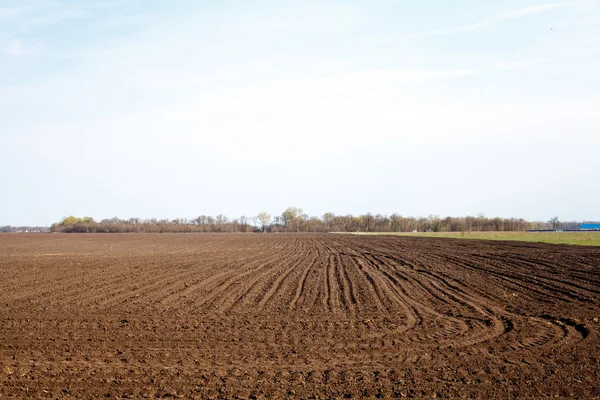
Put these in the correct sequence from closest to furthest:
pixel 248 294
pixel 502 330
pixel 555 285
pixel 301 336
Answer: pixel 301 336 < pixel 502 330 < pixel 248 294 < pixel 555 285

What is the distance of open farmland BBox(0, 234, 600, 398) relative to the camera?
798 centimetres

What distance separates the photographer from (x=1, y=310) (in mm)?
14508

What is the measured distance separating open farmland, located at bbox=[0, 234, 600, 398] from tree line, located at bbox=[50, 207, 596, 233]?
398ft

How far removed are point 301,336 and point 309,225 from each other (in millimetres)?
170137

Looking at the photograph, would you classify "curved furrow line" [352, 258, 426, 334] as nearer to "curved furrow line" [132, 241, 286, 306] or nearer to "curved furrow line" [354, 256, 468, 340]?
"curved furrow line" [354, 256, 468, 340]

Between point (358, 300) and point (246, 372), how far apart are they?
771 cm

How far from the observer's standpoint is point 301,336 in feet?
36.8

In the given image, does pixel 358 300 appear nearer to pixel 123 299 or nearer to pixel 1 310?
pixel 123 299

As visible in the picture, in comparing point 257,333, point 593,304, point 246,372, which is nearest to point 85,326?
point 257,333

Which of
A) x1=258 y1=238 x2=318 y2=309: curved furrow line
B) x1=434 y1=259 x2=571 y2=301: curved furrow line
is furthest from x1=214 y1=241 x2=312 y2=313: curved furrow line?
x1=434 y1=259 x2=571 y2=301: curved furrow line

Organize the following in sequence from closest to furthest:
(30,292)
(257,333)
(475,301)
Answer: (257,333), (475,301), (30,292)

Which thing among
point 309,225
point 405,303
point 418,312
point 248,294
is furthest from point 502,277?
point 309,225

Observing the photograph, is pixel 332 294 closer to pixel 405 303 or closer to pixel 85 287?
pixel 405 303

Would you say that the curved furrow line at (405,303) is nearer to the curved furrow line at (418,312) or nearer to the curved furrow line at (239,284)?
the curved furrow line at (418,312)
